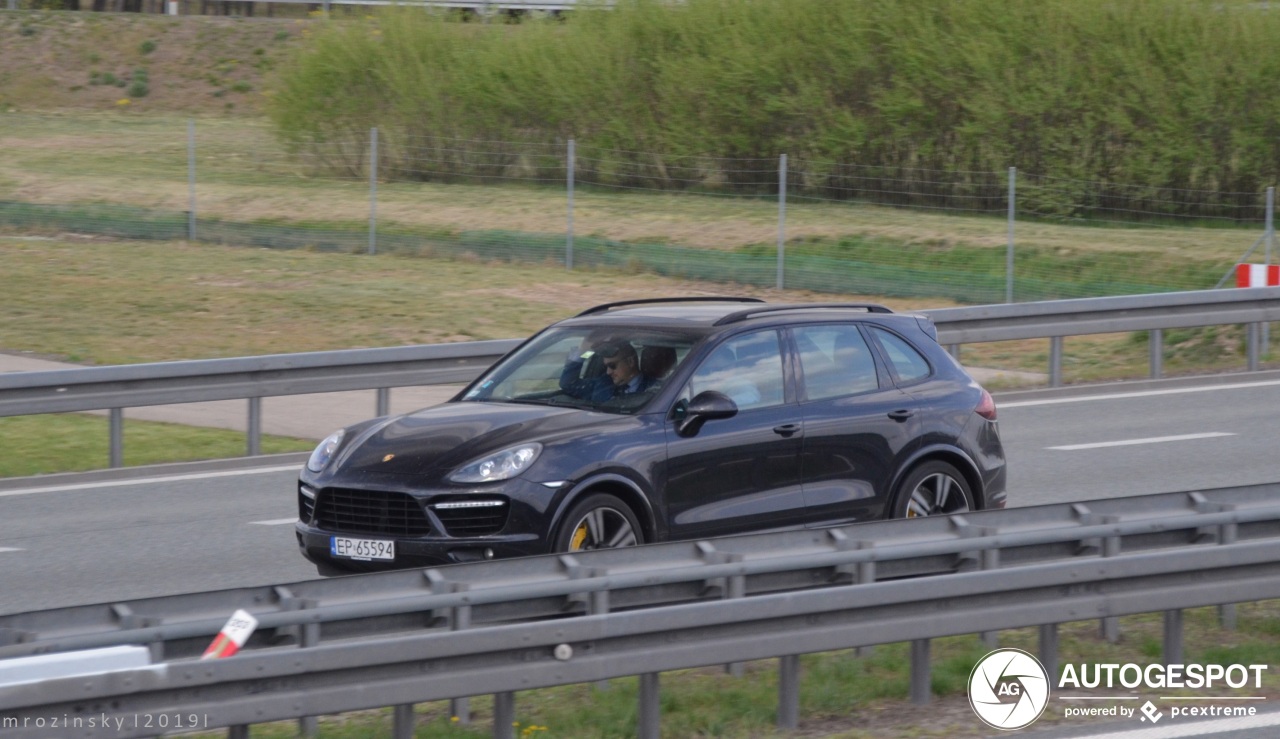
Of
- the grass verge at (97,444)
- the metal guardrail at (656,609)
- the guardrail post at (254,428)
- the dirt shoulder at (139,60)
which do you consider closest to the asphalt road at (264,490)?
the guardrail post at (254,428)

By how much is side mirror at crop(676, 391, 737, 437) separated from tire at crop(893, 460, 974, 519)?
1261mm

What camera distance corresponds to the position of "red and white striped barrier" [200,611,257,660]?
17.8 feet

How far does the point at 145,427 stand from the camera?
15.1 m

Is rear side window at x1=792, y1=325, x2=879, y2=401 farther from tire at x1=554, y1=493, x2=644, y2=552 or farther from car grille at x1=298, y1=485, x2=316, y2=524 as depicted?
car grille at x1=298, y1=485, x2=316, y2=524

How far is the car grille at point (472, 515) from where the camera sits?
26.2 ft

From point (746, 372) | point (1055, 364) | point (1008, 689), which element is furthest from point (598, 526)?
point (1055, 364)

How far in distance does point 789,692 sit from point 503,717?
121cm

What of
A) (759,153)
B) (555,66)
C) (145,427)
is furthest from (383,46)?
(145,427)

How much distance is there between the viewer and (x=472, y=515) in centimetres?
802

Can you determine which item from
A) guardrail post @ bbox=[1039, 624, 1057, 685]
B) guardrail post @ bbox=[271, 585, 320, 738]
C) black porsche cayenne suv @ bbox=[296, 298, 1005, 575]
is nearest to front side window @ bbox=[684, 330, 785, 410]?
black porsche cayenne suv @ bbox=[296, 298, 1005, 575]

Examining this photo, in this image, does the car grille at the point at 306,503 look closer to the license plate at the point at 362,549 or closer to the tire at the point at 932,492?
the license plate at the point at 362,549

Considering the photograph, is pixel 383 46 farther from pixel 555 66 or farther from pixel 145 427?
pixel 145 427

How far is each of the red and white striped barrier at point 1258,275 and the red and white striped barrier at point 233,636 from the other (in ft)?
55.9

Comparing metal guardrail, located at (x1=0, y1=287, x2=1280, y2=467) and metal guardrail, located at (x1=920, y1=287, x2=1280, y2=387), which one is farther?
metal guardrail, located at (x1=920, y1=287, x2=1280, y2=387)
